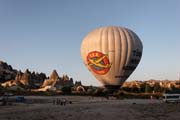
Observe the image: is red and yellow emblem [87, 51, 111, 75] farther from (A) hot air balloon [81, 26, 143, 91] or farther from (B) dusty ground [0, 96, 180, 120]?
(B) dusty ground [0, 96, 180, 120]

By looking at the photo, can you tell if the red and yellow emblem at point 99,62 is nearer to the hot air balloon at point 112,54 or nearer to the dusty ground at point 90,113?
the hot air balloon at point 112,54

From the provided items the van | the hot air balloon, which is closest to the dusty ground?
the hot air balloon

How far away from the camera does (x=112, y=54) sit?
68812 mm

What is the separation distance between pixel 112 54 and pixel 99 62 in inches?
131

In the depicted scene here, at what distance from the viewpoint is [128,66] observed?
69938mm

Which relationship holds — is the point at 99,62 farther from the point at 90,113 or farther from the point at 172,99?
the point at 90,113

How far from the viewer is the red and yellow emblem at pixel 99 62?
69188 mm

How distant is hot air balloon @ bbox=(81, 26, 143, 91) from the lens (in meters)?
68.8

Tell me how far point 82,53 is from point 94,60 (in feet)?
15.1

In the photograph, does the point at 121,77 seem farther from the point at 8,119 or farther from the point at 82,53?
the point at 8,119

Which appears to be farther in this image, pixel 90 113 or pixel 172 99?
pixel 172 99

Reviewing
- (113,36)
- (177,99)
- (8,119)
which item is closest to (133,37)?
(113,36)

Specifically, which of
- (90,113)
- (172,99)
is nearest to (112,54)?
(172,99)

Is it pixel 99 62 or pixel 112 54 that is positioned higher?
pixel 112 54
